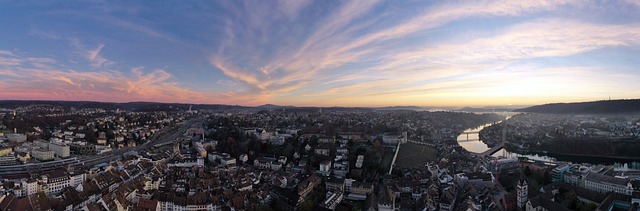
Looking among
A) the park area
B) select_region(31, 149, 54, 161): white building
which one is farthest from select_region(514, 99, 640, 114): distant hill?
select_region(31, 149, 54, 161): white building

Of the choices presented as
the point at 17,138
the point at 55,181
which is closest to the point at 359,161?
the point at 55,181

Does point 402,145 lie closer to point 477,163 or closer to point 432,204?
point 477,163

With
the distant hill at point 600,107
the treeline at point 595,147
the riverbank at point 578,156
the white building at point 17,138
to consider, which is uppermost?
the distant hill at point 600,107

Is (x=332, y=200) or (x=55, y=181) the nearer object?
(x=332, y=200)

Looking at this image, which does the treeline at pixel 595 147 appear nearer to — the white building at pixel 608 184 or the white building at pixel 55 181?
the white building at pixel 608 184

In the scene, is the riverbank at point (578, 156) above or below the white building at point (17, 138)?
below

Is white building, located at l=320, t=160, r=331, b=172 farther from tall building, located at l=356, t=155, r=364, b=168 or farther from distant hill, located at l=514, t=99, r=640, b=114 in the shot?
distant hill, located at l=514, t=99, r=640, b=114

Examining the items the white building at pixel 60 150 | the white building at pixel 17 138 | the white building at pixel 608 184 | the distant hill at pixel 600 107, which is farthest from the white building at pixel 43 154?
the distant hill at pixel 600 107

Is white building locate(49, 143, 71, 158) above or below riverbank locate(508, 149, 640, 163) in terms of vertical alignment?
above

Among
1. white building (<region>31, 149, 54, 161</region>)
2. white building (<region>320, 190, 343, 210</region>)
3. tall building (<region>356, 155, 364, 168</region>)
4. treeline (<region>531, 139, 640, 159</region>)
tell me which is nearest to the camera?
white building (<region>320, 190, 343, 210</region>)

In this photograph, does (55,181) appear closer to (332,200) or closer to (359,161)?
(332,200)

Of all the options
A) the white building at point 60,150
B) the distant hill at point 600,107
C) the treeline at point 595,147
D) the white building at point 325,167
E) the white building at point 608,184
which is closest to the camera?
the white building at point 608,184
